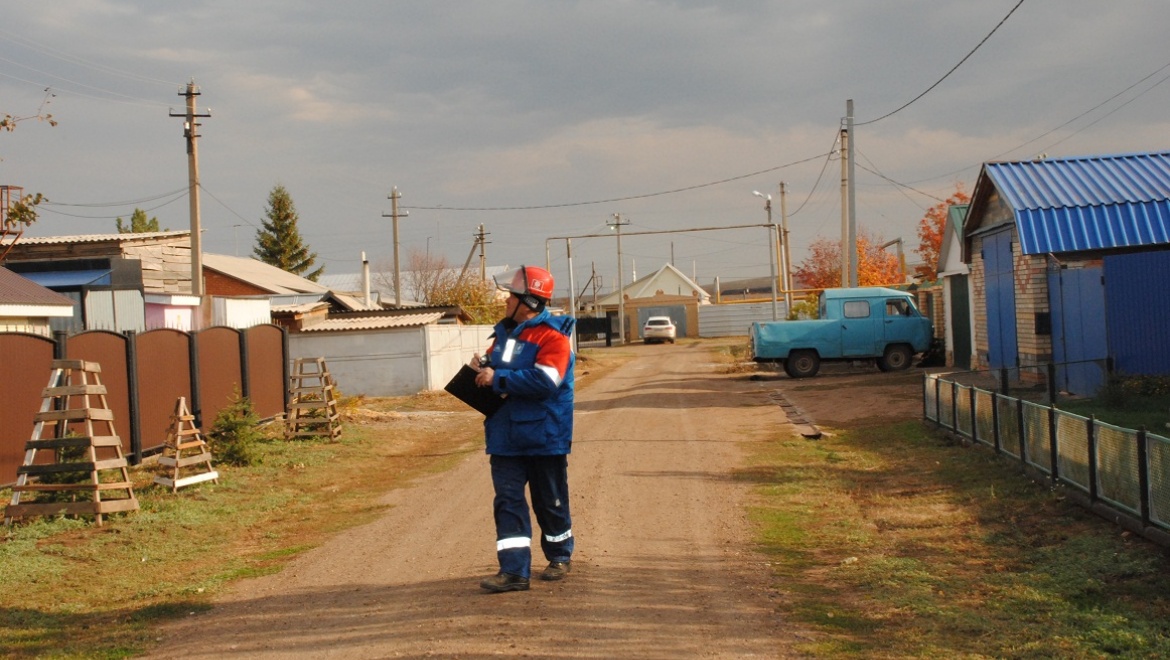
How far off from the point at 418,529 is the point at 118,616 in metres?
2.87

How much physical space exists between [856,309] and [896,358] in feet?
5.48

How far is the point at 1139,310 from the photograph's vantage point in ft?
48.8

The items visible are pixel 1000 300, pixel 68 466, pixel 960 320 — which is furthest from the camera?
pixel 960 320

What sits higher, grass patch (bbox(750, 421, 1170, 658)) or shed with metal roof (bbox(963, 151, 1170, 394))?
shed with metal roof (bbox(963, 151, 1170, 394))

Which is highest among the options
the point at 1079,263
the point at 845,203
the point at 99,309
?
the point at 845,203

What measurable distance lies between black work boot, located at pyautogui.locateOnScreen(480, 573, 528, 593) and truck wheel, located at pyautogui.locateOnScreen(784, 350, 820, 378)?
73.7ft

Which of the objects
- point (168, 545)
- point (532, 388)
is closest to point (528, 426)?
point (532, 388)

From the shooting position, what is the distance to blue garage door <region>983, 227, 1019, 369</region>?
18594mm

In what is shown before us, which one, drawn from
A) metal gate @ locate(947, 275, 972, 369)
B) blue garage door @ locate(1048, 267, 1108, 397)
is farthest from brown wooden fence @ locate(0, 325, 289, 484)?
metal gate @ locate(947, 275, 972, 369)

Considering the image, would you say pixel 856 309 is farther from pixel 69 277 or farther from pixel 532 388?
pixel 532 388

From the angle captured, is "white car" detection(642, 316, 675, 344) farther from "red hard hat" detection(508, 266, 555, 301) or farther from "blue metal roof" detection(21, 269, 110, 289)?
"red hard hat" detection(508, 266, 555, 301)

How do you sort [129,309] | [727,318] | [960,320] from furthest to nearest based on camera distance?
[727,318] < [960,320] < [129,309]

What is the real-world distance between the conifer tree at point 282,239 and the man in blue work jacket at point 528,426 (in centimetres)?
6623

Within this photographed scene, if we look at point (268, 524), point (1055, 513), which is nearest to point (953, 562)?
point (1055, 513)
